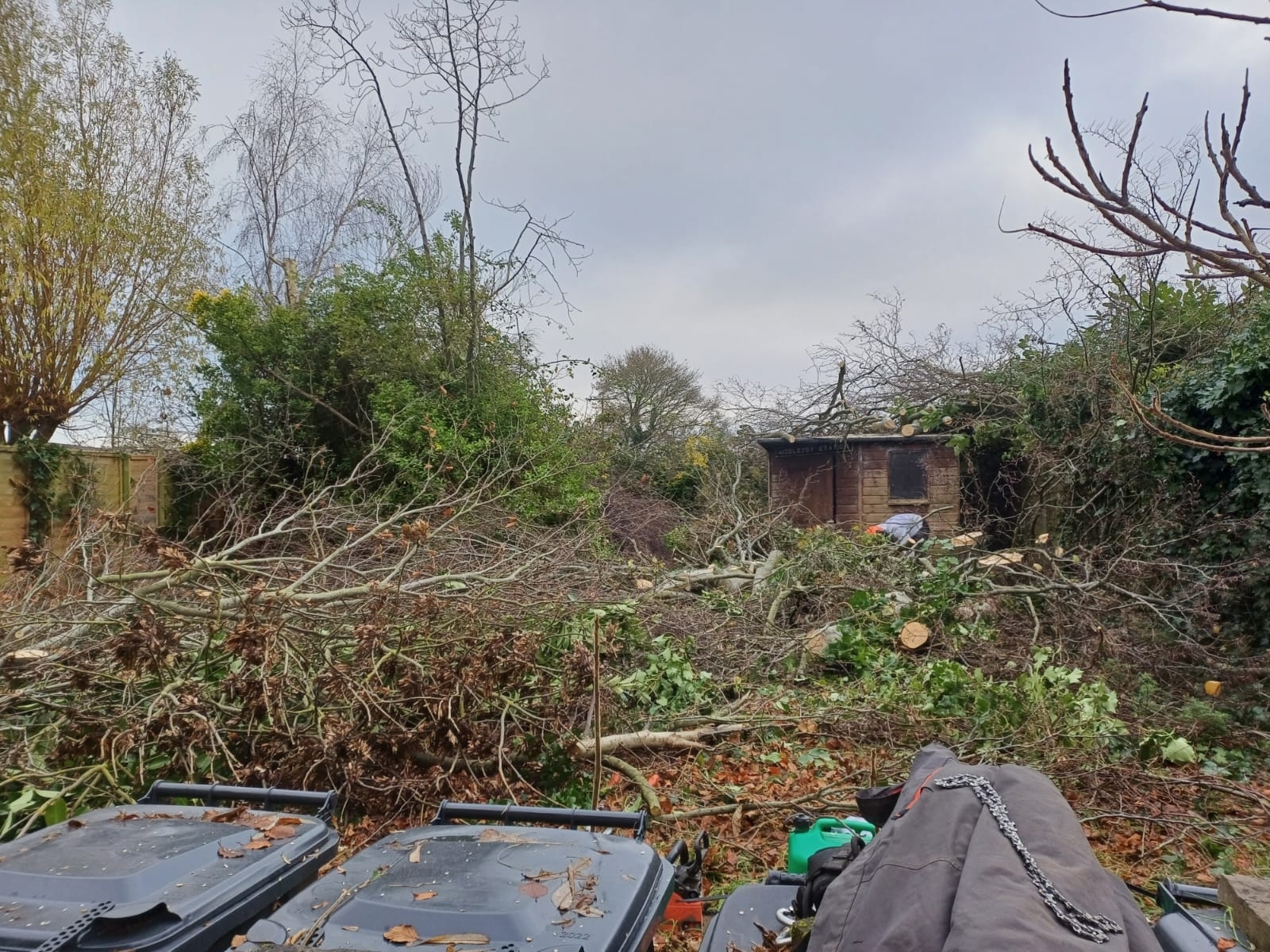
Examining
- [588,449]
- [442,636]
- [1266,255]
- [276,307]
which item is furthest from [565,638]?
[276,307]

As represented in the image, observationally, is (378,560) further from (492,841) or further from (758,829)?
(492,841)

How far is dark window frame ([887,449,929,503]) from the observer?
1234 cm

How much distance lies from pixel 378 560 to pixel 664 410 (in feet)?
44.9

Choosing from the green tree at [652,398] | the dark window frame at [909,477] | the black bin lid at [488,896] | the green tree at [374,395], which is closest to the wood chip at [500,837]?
the black bin lid at [488,896]

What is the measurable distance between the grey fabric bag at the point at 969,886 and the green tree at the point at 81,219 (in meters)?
13.2

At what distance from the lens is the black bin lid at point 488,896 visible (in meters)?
1.69

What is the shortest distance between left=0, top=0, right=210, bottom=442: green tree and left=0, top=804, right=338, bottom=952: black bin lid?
1165 cm

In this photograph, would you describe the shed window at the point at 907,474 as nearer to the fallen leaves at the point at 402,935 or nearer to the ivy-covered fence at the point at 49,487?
the ivy-covered fence at the point at 49,487

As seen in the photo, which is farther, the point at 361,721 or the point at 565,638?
the point at 565,638

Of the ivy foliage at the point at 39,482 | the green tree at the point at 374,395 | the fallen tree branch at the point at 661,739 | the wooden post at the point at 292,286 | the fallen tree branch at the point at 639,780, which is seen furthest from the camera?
the wooden post at the point at 292,286

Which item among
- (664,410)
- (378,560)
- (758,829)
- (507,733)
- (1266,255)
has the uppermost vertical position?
(664,410)

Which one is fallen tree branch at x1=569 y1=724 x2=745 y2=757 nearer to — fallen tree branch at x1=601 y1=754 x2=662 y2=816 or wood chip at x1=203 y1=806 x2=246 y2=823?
fallen tree branch at x1=601 y1=754 x2=662 y2=816

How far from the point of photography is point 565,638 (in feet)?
17.3

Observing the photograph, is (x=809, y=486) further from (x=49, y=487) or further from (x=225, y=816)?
(x=225, y=816)
